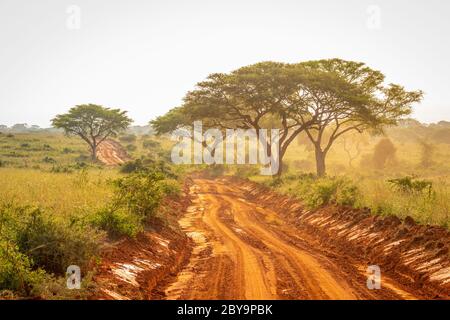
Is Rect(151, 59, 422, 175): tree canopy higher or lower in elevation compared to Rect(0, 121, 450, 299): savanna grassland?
higher

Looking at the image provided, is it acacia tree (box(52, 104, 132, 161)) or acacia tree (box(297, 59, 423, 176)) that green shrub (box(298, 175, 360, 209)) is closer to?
acacia tree (box(297, 59, 423, 176))

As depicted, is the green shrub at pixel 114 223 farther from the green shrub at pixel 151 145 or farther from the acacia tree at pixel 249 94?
the green shrub at pixel 151 145

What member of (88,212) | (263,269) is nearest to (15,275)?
(88,212)

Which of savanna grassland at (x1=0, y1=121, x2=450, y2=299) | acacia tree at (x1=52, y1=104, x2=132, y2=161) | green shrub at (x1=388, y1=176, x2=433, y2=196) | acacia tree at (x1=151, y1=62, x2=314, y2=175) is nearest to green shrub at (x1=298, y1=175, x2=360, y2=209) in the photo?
savanna grassland at (x1=0, y1=121, x2=450, y2=299)

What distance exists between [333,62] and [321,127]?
616 centimetres

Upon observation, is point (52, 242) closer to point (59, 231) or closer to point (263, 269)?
point (59, 231)

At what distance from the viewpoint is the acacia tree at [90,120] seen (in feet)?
179

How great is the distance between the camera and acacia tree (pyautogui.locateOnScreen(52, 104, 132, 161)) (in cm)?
5450

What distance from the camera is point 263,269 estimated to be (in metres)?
10.1

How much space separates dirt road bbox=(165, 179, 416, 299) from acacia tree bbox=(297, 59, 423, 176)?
16.2 meters

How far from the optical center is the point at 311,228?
1667cm

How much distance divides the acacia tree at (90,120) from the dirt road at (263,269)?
138ft
